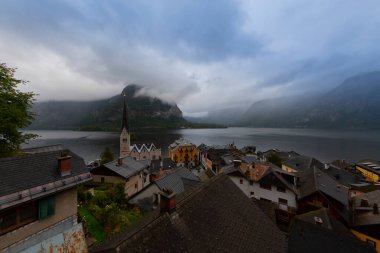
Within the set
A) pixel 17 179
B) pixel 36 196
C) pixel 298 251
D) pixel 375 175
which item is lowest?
pixel 375 175

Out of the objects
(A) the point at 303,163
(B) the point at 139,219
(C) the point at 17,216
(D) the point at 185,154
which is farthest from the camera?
(D) the point at 185,154

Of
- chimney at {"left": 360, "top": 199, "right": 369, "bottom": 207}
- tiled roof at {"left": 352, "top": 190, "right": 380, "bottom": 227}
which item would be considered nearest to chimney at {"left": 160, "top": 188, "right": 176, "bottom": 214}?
tiled roof at {"left": 352, "top": 190, "right": 380, "bottom": 227}

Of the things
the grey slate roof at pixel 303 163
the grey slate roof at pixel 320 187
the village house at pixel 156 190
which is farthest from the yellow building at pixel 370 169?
the village house at pixel 156 190

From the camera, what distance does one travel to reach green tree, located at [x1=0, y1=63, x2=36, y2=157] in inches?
584

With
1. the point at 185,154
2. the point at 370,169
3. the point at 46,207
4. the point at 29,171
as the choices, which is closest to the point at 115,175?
the point at 46,207

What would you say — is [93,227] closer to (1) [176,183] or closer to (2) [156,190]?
(2) [156,190]

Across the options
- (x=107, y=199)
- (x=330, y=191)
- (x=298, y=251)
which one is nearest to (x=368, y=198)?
(x=330, y=191)

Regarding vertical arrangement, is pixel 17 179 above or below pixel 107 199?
above

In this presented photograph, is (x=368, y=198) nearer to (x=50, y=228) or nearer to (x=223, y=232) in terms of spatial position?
(x=223, y=232)

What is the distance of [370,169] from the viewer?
218 ft

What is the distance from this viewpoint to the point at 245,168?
36938 millimetres

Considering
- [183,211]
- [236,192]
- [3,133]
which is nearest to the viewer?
[183,211]

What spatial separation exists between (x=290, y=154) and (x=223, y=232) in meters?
83.7

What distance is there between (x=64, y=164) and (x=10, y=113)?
888cm
